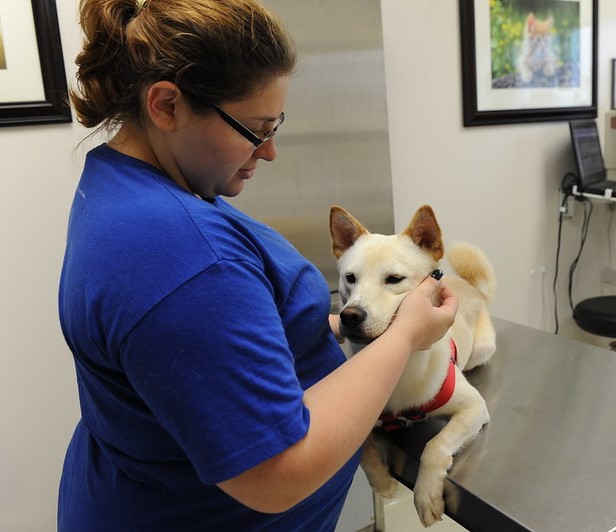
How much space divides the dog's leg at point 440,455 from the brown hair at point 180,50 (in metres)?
0.59

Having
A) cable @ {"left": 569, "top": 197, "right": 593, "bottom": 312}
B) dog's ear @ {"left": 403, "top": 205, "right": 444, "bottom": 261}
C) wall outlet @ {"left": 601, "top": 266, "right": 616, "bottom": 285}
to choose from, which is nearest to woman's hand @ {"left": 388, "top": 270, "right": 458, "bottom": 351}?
dog's ear @ {"left": 403, "top": 205, "right": 444, "bottom": 261}

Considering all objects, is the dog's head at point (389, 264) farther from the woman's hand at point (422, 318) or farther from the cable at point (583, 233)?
the cable at point (583, 233)

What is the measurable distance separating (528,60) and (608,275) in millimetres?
1110

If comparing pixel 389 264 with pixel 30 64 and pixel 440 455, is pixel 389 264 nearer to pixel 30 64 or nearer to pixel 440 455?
pixel 440 455

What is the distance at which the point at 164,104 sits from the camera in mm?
539

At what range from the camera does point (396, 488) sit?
3.00 feet

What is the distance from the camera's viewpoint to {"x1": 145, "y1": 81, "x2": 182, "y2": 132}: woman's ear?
20.6 inches

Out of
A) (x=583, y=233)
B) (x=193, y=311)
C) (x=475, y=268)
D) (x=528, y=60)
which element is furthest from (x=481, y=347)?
(x=583, y=233)

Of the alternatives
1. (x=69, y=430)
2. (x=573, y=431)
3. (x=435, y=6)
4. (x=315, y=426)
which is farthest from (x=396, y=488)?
(x=435, y=6)

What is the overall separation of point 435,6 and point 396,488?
1.57 metres

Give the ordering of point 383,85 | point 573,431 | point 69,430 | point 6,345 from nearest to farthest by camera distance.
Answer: point 573,431
point 6,345
point 69,430
point 383,85

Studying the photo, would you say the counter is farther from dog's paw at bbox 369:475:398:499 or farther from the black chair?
the black chair

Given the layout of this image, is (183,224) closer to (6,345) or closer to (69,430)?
(6,345)

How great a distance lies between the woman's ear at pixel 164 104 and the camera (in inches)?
20.6
